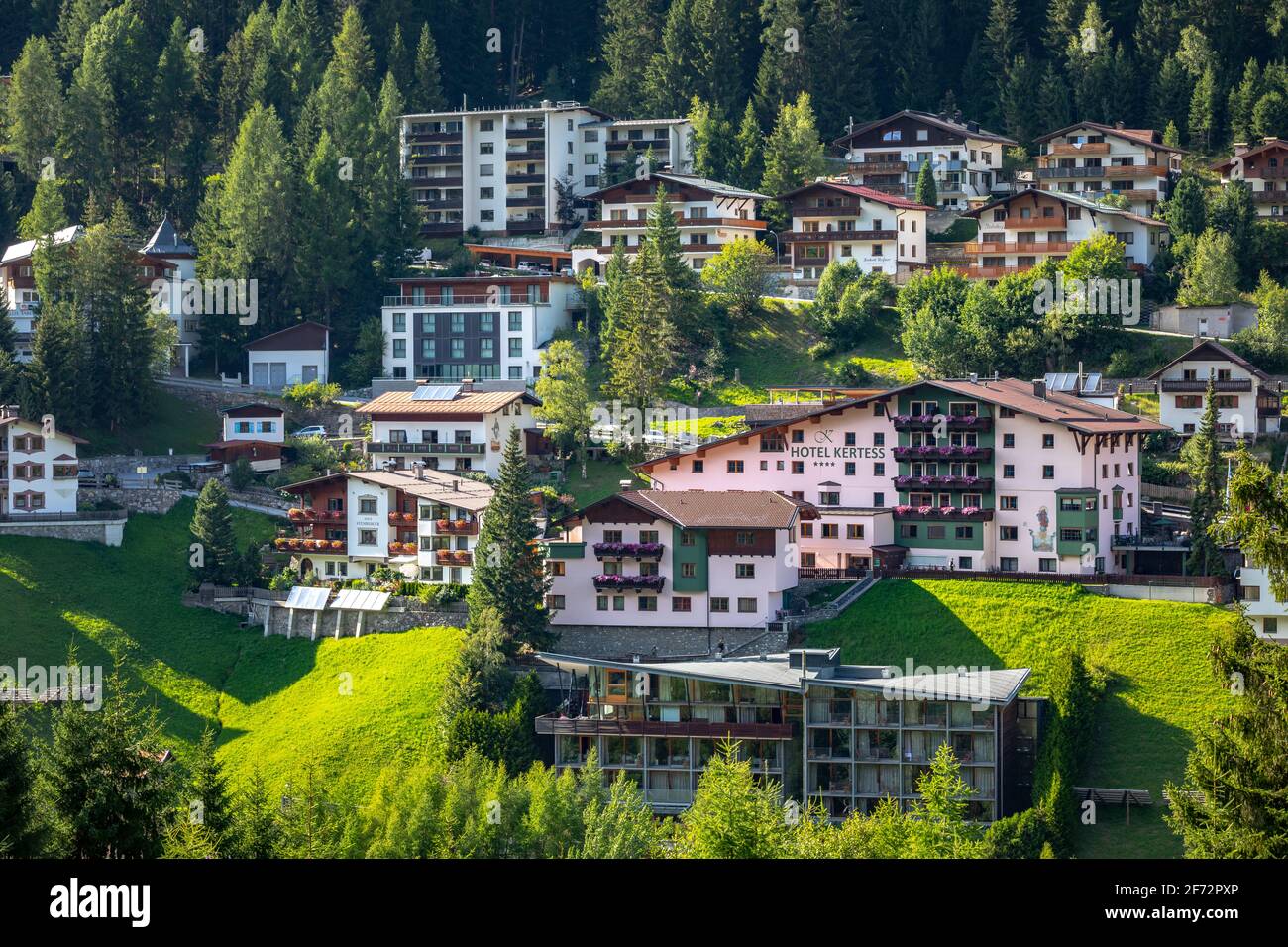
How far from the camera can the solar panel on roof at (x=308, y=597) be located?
73.8 m

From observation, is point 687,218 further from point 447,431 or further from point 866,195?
point 447,431

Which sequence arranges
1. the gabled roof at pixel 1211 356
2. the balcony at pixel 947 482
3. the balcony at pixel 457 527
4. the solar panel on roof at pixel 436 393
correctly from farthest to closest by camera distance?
the solar panel on roof at pixel 436 393 < the gabled roof at pixel 1211 356 < the balcony at pixel 947 482 < the balcony at pixel 457 527

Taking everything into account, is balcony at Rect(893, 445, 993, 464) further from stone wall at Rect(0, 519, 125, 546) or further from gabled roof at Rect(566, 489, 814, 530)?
stone wall at Rect(0, 519, 125, 546)

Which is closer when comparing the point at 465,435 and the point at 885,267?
the point at 465,435

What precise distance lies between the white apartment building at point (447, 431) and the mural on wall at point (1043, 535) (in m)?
24.2

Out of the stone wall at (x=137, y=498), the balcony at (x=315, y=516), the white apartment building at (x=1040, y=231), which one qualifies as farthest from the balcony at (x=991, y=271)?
the stone wall at (x=137, y=498)

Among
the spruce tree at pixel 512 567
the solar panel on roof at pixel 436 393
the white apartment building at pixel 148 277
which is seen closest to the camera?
Answer: the spruce tree at pixel 512 567

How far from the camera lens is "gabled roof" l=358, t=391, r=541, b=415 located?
86250 mm

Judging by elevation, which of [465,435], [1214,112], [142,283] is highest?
[1214,112]

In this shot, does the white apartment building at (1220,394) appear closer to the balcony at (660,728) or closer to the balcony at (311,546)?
the balcony at (660,728)

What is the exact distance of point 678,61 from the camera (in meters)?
125
